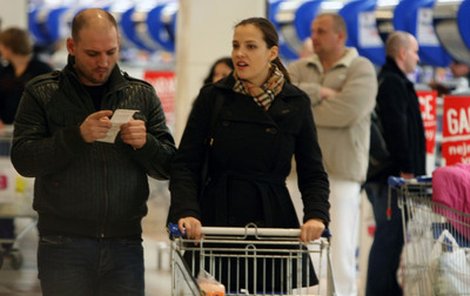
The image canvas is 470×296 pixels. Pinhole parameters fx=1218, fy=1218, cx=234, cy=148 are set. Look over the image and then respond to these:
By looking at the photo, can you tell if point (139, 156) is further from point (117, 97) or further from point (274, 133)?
point (274, 133)

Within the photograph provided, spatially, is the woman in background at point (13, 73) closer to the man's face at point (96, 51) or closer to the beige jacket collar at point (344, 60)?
the beige jacket collar at point (344, 60)

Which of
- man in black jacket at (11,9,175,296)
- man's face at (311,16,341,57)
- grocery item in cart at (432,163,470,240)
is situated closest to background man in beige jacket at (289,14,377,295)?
man's face at (311,16,341,57)

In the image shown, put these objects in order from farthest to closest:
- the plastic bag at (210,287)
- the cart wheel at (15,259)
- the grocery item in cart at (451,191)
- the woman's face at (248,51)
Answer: the cart wheel at (15,259), the grocery item in cart at (451,191), the woman's face at (248,51), the plastic bag at (210,287)

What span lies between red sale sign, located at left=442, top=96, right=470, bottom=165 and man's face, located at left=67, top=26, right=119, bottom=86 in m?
2.55

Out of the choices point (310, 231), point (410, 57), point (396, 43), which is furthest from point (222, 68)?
point (310, 231)

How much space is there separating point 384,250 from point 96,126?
3.84 metres

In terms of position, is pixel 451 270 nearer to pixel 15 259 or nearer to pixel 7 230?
pixel 15 259

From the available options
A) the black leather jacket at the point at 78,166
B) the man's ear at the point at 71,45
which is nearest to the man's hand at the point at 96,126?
the black leather jacket at the point at 78,166

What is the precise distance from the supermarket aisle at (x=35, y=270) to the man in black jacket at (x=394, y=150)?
173cm

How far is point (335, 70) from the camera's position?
7867 mm

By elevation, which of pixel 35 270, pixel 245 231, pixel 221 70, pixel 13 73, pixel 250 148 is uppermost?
pixel 13 73

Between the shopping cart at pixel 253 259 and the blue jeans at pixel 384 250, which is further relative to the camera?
the blue jeans at pixel 384 250

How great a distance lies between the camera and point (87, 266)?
4.78 m

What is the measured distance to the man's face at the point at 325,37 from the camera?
25.5 feet
